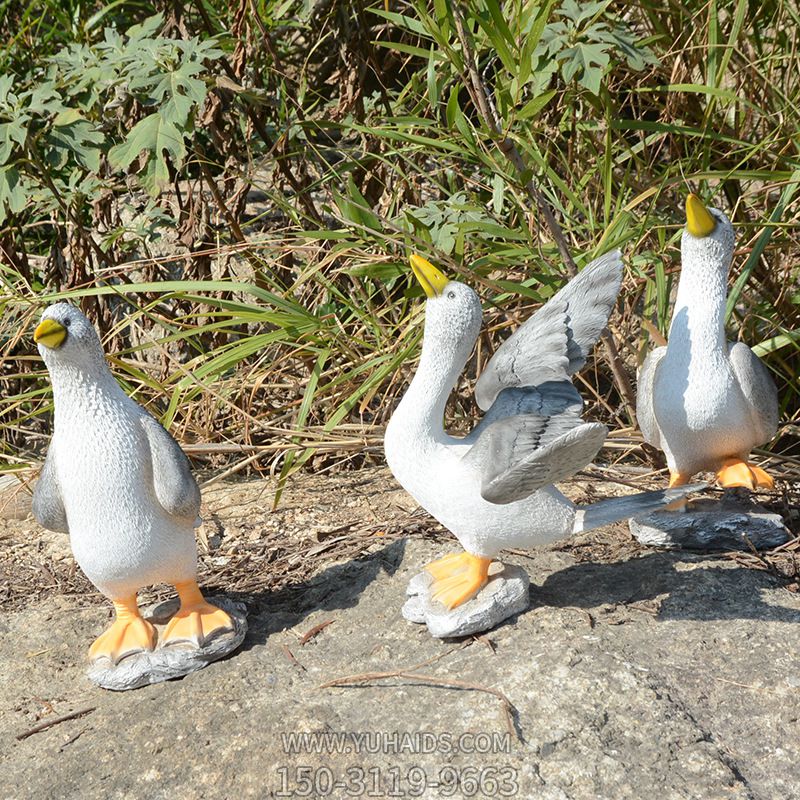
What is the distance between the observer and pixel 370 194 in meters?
3.03

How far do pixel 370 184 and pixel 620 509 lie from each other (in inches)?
58.8

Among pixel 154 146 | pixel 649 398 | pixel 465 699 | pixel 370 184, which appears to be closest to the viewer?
pixel 465 699

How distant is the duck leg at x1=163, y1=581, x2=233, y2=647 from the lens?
1.91m

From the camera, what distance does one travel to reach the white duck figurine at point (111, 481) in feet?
5.98

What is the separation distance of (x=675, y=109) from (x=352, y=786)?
1896mm

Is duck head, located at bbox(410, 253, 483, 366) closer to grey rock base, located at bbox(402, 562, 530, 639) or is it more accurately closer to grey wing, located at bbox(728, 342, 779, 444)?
grey rock base, located at bbox(402, 562, 530, 639)

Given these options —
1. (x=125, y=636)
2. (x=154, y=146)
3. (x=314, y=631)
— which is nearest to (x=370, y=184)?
(x=154, y=146)

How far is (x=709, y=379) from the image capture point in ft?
6.54

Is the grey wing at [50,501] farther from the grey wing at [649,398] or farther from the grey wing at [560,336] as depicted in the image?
the grey wing at [649,398]

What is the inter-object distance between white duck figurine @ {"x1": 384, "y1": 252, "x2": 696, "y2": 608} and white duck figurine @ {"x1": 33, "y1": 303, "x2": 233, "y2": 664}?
1.32 feet

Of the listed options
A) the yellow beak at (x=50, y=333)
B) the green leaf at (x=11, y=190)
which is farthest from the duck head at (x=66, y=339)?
the green leaf at (x=11, y=190)

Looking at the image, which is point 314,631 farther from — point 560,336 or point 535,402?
point 560,336

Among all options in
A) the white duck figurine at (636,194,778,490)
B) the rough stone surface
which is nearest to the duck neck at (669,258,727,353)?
the white duck figurine at (636,194,778,490)

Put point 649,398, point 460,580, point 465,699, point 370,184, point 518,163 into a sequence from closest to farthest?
point 465,699 < point 460,580 < point 649,398 < point 518,163 < point 370,184
